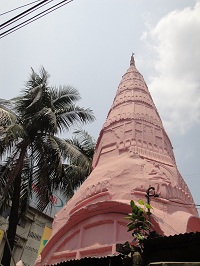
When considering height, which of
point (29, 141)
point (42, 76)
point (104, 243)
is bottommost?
point (104, 243)

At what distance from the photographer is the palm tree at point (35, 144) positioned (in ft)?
35.0

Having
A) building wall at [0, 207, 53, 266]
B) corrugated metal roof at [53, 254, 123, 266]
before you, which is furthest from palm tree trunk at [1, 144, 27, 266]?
building wall at [0, 207, 53, 266]

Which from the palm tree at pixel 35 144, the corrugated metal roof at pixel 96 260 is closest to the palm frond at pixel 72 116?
the palm tree at pixel 35 144

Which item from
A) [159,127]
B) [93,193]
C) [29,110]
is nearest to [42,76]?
[29,110]

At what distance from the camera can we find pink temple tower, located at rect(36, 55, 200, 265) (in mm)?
7832

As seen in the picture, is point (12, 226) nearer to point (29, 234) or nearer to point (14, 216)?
point (14, 216)

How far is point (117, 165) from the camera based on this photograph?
Answer: 9.52m

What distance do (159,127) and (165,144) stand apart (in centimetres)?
79

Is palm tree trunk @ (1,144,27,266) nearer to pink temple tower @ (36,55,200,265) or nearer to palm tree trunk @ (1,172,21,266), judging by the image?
palm tree trunk @ (1,172,21,266)

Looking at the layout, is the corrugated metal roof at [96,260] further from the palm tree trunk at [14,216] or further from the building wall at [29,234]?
the building wall at [29,234]

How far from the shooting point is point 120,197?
8359mm

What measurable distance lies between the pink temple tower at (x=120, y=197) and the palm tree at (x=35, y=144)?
1554 mm

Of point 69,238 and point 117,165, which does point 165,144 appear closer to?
point 117,165

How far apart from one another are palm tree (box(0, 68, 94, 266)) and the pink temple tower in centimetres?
155
